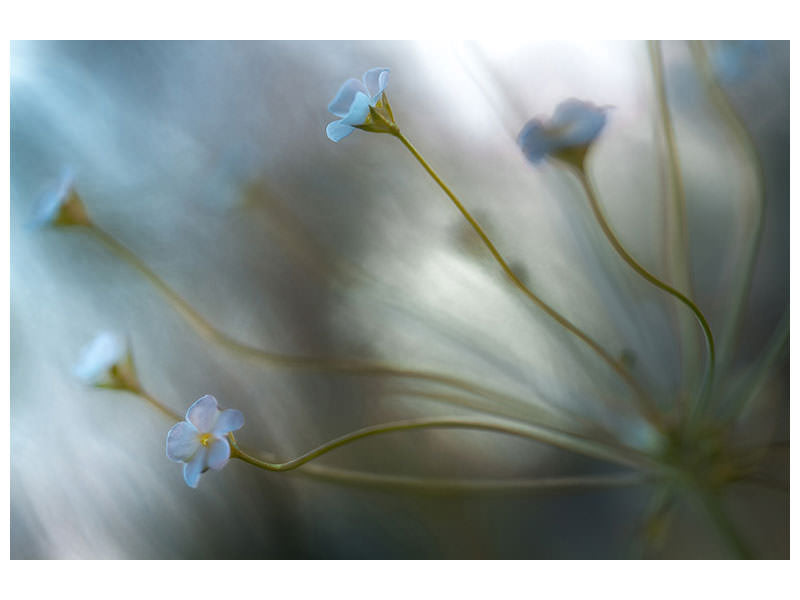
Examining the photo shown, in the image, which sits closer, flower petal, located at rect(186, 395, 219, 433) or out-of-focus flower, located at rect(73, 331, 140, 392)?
flower petal, located at rect(186, 395, 219, 433)

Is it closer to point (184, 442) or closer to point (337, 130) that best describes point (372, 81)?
point (337, 130)

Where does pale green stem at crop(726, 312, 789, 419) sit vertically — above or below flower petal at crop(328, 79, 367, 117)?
below

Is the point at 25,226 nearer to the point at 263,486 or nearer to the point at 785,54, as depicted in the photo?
the point at 263,486

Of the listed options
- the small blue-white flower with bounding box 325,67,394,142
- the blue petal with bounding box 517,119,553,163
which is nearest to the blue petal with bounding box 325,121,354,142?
the small blue-white flower with bounding box 325,67,394,142

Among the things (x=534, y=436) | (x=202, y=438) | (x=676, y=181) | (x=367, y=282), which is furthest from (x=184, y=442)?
(x=676, y=181)

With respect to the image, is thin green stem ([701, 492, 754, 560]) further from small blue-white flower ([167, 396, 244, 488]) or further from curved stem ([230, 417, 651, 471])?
small blue-white flower ([167, 396, 244, 488])
